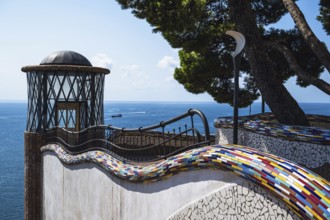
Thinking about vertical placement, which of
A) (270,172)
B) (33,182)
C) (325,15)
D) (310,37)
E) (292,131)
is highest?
(325,15)

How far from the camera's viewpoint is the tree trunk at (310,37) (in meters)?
8.75

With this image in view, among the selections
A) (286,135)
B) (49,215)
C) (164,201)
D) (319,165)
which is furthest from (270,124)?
(49,215)

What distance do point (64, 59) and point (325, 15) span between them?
11234 millimetres

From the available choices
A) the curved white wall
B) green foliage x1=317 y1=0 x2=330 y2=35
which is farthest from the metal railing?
green foliage x1=317 y1=0 x2=330 y2=35

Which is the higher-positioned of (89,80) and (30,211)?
(89,80)

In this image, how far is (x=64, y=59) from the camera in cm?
1473

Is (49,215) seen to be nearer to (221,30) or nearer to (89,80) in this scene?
(89,80)

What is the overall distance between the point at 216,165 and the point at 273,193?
0.90m

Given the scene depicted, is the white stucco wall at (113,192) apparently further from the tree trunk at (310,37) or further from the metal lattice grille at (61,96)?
the tree trunk at (310,37)

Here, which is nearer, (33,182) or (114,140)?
(114,140)

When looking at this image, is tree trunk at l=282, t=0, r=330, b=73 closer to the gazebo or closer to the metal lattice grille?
the gazebo

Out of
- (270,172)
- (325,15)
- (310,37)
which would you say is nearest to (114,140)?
(270,172)

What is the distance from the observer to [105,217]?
24.9ft

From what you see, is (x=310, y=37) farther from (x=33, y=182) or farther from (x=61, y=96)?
(x=33, y=182)
